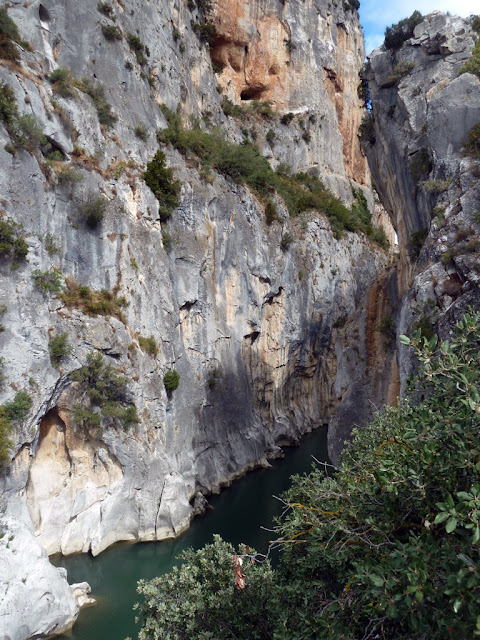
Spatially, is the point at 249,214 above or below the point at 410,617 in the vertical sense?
above

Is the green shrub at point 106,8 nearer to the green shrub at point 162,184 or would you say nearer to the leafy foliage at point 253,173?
the leafy foliage at point 253,173

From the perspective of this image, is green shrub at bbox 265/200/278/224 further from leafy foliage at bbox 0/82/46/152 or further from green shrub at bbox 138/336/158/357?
leafy foliage at bbox 0/82/46/152

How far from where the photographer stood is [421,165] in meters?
14.8

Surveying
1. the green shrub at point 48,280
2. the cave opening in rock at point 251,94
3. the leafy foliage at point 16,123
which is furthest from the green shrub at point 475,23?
the cave opening in rock at point 251,94

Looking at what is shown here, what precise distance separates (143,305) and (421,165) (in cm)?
1108

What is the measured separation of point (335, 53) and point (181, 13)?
19946 millimetres

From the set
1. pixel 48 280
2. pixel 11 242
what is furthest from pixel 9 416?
pixel 11 242

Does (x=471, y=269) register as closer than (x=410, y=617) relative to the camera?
No

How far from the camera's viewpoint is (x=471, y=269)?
34.7ft

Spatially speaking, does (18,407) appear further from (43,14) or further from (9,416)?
(43,14)

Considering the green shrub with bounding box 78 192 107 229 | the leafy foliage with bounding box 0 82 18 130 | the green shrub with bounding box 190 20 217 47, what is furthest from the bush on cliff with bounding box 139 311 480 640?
the green shrub with bounding box 190 20 217 47

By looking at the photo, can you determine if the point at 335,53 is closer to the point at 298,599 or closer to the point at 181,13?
the point at 181,13

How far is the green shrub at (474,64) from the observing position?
1330 centimetres

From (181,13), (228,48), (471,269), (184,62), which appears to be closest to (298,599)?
(471,269)
